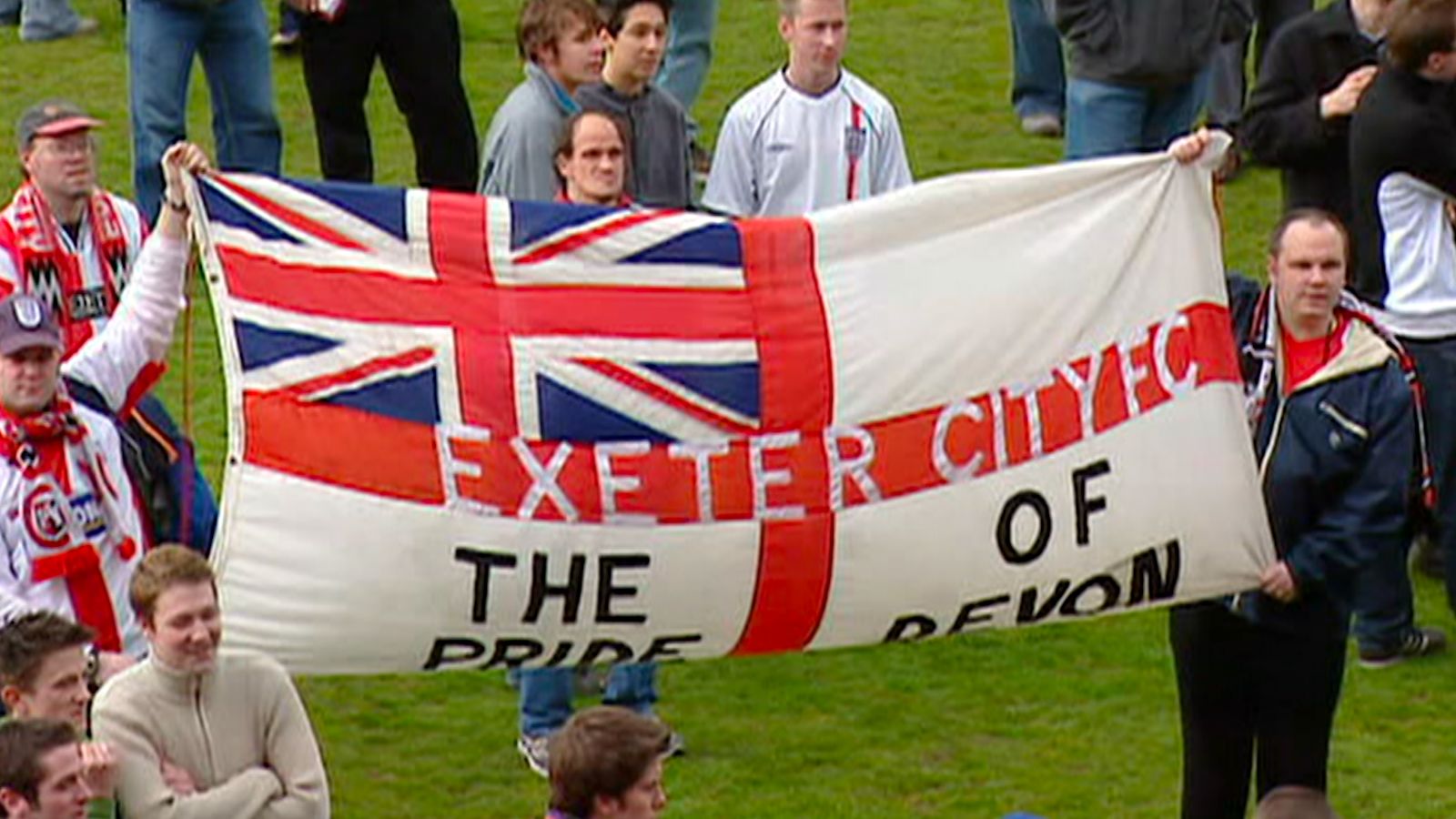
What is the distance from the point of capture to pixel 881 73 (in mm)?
16891

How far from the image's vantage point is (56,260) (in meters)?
Result: 10.1

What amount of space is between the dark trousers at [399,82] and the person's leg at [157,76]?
0.56 m

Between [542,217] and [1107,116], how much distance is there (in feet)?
14.5

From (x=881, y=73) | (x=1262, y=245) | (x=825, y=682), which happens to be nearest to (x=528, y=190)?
(x=825, y=682)

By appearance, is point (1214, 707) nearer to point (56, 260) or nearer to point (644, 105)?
point (644, 105)

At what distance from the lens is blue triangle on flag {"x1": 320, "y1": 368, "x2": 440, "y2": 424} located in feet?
28.3

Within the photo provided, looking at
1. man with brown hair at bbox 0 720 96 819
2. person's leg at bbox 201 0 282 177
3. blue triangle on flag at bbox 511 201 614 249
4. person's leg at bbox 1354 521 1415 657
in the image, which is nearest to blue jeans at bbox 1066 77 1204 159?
person's leg at bbox 1354 521 1415 657

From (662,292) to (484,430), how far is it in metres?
0.57

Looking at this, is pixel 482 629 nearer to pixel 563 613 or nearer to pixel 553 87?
pixel 563 613

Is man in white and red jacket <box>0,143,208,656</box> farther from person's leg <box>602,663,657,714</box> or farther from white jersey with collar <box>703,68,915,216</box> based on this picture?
white jersey with collar <box>703,68,915,216</box>

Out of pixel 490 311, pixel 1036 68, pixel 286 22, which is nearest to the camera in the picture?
pixel 490 311

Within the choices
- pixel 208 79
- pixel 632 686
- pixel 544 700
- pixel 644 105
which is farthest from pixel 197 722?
pixel 208 79

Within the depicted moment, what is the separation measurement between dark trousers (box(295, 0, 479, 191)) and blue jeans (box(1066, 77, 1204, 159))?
2422 mm

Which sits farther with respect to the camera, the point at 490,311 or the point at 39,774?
the point at 490,311
